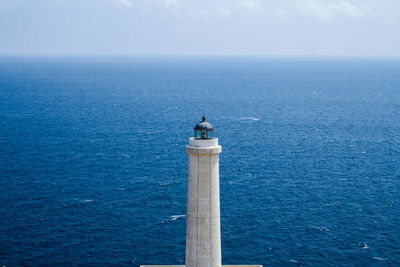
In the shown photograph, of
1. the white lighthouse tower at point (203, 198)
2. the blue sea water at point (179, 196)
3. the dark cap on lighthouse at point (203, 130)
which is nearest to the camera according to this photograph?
the white lighthouse tower at point (203, 198)

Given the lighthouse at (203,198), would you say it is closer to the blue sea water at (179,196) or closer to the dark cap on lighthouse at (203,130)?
the dark cap on lighthouse at (203,130)

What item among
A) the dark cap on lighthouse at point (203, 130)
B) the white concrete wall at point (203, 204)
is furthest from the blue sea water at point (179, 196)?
the dark cap on lighthouse at point (203, 130)

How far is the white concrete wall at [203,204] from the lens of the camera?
109 feet

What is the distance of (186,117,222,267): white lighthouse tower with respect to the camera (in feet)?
109

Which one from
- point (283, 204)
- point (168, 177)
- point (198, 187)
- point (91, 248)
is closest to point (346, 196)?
point (283, 204)

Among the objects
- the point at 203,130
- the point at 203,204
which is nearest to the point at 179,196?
the point at 203,204

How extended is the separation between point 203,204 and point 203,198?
0.40 metres

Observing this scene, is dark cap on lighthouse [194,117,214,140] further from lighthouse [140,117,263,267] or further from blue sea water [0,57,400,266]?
blue sea water [0,57,400,266]

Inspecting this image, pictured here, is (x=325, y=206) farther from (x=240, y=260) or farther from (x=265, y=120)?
(x=265, y=120)

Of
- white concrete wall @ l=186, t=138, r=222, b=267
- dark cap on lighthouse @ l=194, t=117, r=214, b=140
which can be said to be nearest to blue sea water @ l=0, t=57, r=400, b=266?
white concrete wall @ l=186, t=138, r=222, b=267

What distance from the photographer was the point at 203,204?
33656 millimetres

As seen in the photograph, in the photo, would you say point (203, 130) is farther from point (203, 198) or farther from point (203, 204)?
point (203, 204)

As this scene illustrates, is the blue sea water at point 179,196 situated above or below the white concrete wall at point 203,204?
below

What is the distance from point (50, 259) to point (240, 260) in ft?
91.4
